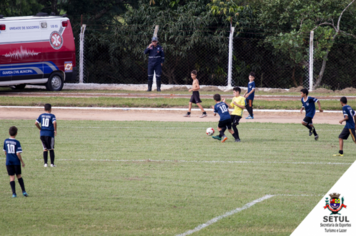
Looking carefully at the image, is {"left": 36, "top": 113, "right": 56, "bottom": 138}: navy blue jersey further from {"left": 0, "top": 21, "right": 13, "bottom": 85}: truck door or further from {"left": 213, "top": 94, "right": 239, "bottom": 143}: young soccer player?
{"left": 0, "top": 21, "right": 13, "bottom": 85}: truck door

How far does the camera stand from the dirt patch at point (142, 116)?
52.7 feet

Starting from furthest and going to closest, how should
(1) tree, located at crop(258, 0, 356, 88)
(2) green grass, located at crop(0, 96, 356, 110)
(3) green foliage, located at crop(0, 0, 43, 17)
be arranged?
(3) green foliage, located at crop(0, 0, 43, 17) < (1) tree, located at crop(258, 0, 356, 88) < (2) green grass, located at crop(0, 96, 356, 110)

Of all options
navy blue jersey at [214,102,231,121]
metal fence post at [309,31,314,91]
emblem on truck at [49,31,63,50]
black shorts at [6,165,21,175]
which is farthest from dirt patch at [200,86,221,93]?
black shorts at [6,165,21,175]

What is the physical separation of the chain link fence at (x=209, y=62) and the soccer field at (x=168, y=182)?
1074cm

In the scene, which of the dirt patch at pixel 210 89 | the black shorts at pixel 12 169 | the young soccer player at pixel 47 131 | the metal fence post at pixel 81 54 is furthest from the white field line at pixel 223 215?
the metal fence post at pixel 81 54

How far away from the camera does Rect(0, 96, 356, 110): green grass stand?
17750 mm

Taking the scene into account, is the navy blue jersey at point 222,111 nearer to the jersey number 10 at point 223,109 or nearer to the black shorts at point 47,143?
the jersey number 10 at point 223,109

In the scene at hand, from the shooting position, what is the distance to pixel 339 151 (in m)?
10.4

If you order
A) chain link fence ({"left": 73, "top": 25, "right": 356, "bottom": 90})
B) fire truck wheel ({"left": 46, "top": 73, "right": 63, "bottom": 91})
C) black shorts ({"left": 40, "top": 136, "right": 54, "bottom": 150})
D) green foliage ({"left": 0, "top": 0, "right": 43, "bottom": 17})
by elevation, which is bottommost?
black shorts ({"left": 40, "top": 136, "right": 54, "bottom": 150})

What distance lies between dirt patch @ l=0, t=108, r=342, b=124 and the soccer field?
8.75ft

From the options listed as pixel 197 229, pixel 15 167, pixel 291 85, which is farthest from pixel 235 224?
pixel 291 85

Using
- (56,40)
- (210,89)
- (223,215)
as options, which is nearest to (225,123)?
(223,215)

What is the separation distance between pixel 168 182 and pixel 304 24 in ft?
54.2

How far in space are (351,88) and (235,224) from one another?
721 inches
